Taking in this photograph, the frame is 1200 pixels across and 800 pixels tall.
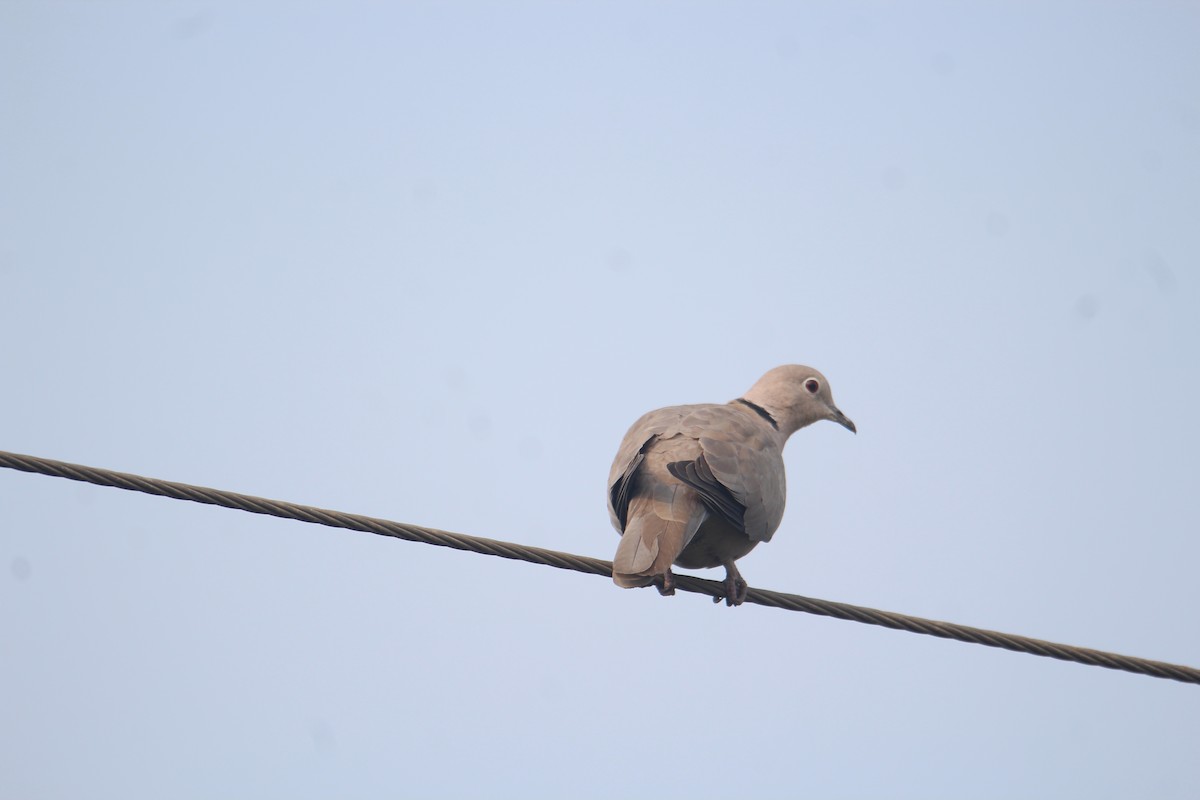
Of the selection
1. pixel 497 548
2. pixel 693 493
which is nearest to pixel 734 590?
pixel 693 493

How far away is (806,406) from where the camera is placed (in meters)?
9.84

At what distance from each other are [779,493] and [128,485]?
3.76m

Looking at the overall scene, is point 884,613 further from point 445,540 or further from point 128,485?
point 128,485

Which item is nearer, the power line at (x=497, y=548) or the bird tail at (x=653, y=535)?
the power line at (x=497, y=548)

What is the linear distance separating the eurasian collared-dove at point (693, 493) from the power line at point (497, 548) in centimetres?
67

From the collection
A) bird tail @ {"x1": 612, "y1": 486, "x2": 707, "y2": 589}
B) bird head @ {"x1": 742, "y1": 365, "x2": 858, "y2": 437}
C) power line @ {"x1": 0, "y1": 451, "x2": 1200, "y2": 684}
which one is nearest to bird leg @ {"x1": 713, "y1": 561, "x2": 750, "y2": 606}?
bird tail @ {"x1": 612, "y1": 486, "x2": 707, "y2": 589}

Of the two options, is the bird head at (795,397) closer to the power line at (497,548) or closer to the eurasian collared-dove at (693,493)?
the eurasian collared-dove at (693,493)

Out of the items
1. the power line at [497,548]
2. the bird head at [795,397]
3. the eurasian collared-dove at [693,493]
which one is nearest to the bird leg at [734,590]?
the eurasian collared-dove at [693,493]

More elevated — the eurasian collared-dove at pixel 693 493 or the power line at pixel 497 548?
the eurasian collared-dove at pixel 693 493

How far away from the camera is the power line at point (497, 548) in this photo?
5.32 metres

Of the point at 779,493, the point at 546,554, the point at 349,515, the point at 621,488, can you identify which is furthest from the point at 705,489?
the point at 349,515

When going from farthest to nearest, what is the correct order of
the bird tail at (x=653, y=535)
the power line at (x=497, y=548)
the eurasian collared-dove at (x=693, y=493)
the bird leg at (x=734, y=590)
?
the bird leg at (x=734, y=590)
the eurasian collared-dove at (x=693, y=493)
the bird tail at (x=653, y=535)
the power line at (x=497, y=548)

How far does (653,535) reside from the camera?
667cm

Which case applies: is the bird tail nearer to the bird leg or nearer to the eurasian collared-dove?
the eurasian collared-dove
